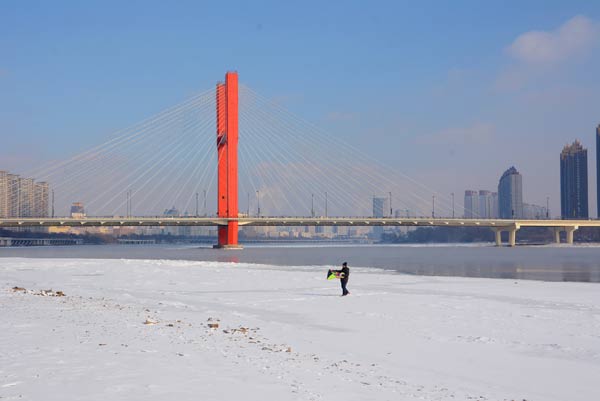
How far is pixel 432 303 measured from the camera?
16.7 m

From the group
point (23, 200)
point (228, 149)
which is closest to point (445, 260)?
point (228, 149)

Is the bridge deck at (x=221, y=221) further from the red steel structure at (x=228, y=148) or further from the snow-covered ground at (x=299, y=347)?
the snow-covered ground at (x=299, y=347)

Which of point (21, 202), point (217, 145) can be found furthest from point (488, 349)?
point (21, 202)

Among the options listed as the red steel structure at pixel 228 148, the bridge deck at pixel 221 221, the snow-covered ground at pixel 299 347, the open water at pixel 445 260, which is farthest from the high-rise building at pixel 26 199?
the snow-covered ground at pixel 299 347

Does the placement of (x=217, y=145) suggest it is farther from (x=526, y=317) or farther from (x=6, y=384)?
(x=6, y=384)

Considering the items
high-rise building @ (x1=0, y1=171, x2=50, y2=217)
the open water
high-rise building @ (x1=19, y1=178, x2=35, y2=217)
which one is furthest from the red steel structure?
high-rise building @ (x1=19, y1=178, x2=35, y2=217)

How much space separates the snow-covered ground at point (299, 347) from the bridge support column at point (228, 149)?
162 feet

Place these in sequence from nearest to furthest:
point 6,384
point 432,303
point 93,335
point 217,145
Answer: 1. point 6,384
2. point 93,335
3. point 432,303
4. point 217,145

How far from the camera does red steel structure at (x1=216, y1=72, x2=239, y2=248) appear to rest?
67.4 m

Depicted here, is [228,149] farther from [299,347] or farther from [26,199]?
[26,199]

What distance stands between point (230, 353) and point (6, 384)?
121 inches

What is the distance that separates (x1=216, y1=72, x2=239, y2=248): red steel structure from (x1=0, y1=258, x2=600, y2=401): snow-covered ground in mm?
49397

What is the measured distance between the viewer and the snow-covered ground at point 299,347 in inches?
274

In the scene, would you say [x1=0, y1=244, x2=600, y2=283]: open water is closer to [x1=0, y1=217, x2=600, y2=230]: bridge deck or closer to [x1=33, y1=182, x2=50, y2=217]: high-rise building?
[x1=0, y1=217, x2=600, y2=230]: bridge deck
